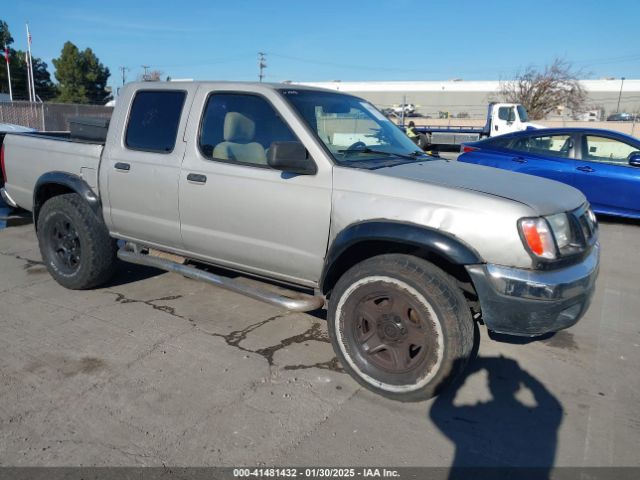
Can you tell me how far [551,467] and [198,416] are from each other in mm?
1926

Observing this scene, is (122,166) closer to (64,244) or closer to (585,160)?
(64,244)

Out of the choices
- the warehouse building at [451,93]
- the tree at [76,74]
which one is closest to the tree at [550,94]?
the warehouse building at [451,93]

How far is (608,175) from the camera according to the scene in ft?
25.5

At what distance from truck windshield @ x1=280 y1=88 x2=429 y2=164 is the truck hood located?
0.31 metres

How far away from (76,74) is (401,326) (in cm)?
5865

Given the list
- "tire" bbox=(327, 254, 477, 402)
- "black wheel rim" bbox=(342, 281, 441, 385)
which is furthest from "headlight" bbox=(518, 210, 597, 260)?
"black wheel rim" bbox=(342, 281, 441, 385)

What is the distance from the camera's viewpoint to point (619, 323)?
4.39 meters

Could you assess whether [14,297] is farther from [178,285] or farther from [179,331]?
[179,331]

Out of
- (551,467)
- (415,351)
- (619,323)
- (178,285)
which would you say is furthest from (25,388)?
(619,323)

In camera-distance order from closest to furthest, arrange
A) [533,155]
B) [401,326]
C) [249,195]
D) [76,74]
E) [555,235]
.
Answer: [555,235] < [401,326] < [249,195] < [533,155] < [76,74]

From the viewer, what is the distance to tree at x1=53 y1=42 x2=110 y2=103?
5228 cm

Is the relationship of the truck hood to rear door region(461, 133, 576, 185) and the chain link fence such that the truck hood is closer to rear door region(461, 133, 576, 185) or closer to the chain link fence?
rear door region(461, 133, 576, 185)

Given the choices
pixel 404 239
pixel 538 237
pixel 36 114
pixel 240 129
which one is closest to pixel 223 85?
pixel 240 129

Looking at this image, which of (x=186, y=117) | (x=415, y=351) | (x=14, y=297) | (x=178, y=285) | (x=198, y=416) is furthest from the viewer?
(x=178, y=285)
